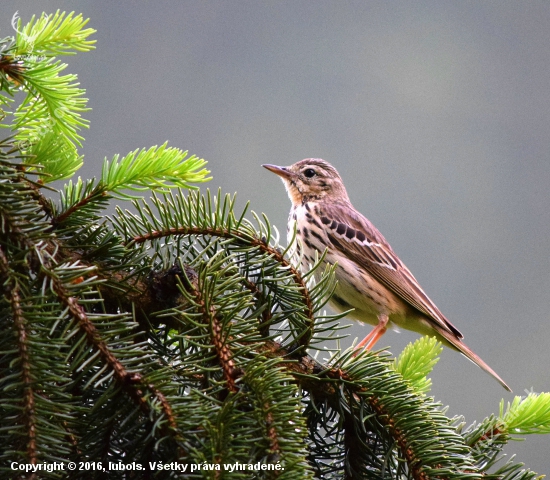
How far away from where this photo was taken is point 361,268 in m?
3.49

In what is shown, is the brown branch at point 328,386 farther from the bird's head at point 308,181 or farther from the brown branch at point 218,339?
the bird's head at point 308,181

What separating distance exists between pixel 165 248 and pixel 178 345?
9.1 inches

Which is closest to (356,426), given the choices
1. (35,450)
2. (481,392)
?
(35,450)

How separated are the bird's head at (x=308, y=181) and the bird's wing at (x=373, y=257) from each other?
0.19m

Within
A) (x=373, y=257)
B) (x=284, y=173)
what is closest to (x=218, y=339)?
(x=373, y=257)

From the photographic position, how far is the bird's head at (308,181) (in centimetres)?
396

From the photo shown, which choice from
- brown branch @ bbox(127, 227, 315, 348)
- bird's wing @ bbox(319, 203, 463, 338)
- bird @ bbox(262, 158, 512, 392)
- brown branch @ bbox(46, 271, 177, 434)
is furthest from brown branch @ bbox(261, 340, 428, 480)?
bird's wing @ bbox(319, 203, 463, 338)

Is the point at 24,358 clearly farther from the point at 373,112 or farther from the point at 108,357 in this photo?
the point at 373,112

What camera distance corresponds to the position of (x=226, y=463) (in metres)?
1.02

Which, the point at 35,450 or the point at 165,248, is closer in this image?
the point at 35,450

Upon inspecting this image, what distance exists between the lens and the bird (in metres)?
3.31

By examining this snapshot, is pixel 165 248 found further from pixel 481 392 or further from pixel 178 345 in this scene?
pixel 481 392

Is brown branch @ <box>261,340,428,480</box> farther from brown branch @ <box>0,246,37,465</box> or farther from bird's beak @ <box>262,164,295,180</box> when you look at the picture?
bird's beak @ <box>262,164,295,180</box>

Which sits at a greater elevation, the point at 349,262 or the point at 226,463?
the point at 349,262
